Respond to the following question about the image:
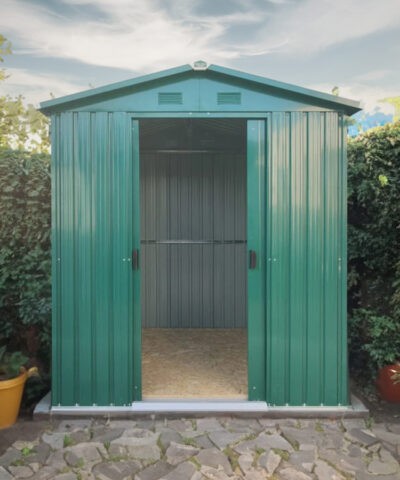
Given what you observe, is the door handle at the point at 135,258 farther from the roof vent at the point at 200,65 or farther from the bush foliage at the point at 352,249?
the roof vent at the point at 200,65

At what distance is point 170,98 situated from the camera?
3.54m

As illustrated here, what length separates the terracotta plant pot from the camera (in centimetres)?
385

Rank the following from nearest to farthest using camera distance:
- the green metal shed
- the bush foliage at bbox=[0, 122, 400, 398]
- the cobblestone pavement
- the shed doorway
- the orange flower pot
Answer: the cobblestone pavement < the orange flower pot < the green metal shed < the bush foliage at bbox=[0, 122, 400, 398] < the shed doorway

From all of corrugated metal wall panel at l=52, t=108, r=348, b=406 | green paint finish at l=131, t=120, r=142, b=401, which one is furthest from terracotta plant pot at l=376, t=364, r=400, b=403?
green paint finish at l=131, t=120, r=142, b=401

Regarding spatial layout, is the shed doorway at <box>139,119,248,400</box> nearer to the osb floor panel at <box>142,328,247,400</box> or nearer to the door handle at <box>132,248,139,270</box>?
the osb floor panel at <box>142,328,247,400</box>

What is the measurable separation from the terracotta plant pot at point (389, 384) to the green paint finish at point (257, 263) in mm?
1042

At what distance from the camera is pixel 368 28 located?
13.8 metres

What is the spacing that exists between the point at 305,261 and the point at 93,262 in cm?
156

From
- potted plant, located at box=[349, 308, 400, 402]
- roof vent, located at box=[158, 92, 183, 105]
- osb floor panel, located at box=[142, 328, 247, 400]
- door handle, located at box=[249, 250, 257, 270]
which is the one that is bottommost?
osb floor panel, located at box=[142, 328, 247, 400]

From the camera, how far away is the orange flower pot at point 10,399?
3.44 metres

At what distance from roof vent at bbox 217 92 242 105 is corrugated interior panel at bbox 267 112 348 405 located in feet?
1.00

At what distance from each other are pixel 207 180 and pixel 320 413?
3377 millimetres

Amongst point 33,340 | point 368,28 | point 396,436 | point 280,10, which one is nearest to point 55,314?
point 33,340

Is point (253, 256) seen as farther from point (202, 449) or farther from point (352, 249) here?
point (202, 449)
